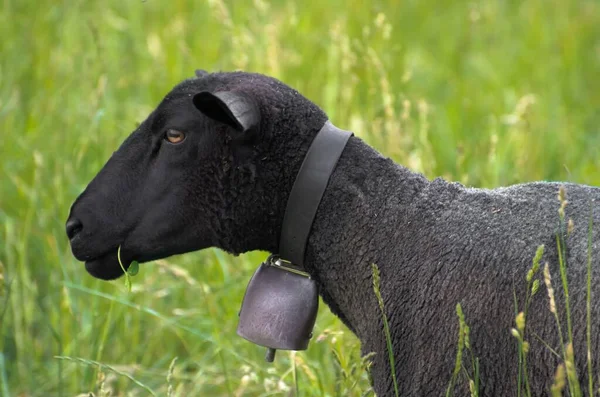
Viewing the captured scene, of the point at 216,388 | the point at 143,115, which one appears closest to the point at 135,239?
the point at 216,388

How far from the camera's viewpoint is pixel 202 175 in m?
2.63

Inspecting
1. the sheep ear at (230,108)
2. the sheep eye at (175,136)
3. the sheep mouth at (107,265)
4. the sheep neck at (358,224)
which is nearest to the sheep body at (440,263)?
the sheep neck at (358,224)

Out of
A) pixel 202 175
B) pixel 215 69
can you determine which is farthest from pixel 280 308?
pixel 215 69

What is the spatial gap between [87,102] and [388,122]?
7.11ft

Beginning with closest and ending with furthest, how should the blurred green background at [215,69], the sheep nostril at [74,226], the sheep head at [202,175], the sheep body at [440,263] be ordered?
1. the sheep body at [440,263]
2. the sheep head at [202,175]
3. the sheep nostril at [74,226]
4. the blurred green background at [215,69]

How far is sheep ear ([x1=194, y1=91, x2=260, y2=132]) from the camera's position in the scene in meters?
2.48

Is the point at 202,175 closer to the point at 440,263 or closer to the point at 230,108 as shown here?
the point at 230,108

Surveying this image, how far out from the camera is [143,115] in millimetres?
5391

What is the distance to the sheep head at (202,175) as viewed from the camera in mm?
2596

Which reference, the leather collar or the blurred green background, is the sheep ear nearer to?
the leather collar

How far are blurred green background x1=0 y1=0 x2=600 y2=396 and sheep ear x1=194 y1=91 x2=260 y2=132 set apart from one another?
72cm

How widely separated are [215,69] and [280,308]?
320 cm

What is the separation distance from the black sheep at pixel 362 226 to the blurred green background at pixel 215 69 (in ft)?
0.81

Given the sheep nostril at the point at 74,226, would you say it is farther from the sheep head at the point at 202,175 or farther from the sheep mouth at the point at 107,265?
the sheep mouth at the point at 107,265
